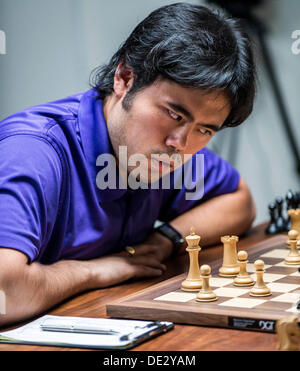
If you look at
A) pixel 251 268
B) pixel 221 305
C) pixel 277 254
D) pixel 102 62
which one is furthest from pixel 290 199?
pixel 102 62

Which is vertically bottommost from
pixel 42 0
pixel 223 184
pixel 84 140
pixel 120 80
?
pixel 223 184

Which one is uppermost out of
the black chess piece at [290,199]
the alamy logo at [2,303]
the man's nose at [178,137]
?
the man's nose at [178,137]

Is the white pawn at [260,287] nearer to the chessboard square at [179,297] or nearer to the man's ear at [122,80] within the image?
the chessboard square at [179,297]

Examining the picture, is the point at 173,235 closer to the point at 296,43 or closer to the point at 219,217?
the point at 219,217

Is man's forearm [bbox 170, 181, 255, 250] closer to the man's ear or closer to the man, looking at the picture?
the man

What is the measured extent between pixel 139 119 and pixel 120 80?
0.20 meters

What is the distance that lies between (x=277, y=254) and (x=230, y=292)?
0.43 metres

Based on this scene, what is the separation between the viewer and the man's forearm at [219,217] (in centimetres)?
212

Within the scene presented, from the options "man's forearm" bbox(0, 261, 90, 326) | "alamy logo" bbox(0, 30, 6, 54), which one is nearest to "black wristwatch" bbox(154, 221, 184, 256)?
"man's forearm" bbox(0, 261, 90, 326)

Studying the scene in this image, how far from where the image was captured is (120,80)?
1.84 m

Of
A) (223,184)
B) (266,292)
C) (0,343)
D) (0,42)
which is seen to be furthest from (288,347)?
(0,42)

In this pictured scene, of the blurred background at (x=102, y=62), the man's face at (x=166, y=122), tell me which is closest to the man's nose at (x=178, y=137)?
the man's face at (x=166, y=122)

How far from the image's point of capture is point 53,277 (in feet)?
4.87

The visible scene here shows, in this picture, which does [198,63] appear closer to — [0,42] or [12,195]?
[12,195]
